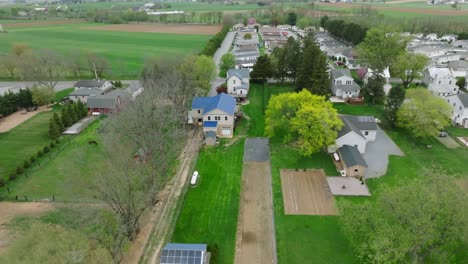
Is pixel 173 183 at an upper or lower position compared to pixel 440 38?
lower

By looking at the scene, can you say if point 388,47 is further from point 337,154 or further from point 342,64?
point 337,154

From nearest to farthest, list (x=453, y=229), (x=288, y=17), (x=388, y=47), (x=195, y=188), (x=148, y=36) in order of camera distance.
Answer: (x=453, y=229) → (x=195, y=188) → (x=388, y=47) → (x=148, y=36) → (x=288, y=17)

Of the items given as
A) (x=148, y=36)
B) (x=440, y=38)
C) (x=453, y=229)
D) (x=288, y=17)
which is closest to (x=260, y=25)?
(x=288, y=17)

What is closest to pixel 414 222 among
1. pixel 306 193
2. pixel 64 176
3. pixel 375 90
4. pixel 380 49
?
pixel 306 193

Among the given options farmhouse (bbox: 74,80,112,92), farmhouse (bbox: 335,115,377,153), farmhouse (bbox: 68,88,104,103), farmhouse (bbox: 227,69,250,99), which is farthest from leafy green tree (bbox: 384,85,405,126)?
farmhouse (bbox: 74,80,112,92)

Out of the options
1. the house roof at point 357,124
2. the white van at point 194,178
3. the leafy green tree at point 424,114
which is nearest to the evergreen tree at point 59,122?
the white van at point 194,178

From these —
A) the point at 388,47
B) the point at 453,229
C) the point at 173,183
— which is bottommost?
the point at 173,183

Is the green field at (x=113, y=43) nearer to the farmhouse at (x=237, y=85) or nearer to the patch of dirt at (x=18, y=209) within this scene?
the farmhouse at (x=237, y=85)
